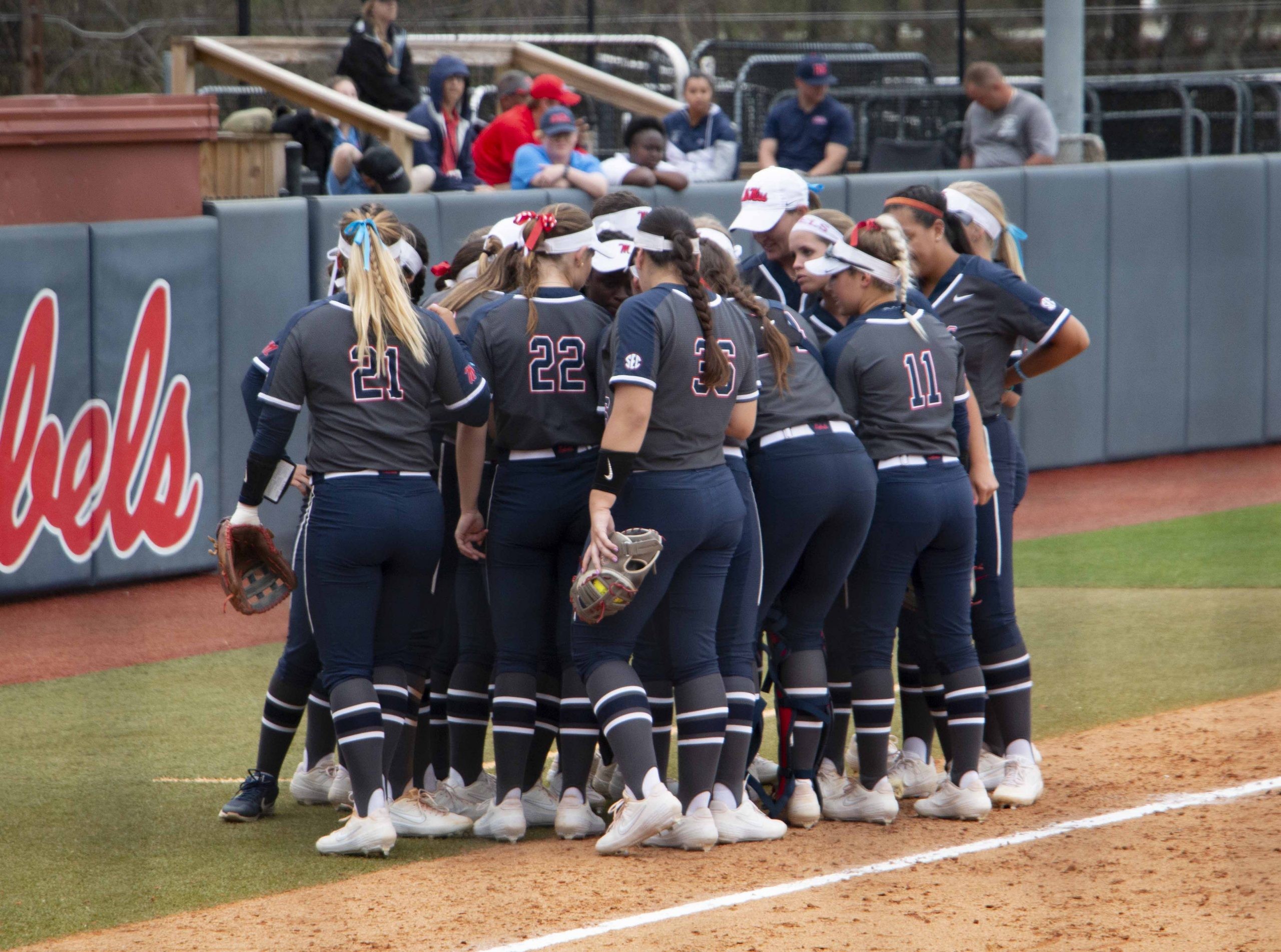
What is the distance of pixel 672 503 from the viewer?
155 inches

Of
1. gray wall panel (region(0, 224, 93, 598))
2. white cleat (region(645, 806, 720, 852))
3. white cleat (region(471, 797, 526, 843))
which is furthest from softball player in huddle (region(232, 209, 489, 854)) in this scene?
gray wall panel (region(0, 224, 93, 598))

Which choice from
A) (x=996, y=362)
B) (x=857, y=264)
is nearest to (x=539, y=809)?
(x=857, y=264)

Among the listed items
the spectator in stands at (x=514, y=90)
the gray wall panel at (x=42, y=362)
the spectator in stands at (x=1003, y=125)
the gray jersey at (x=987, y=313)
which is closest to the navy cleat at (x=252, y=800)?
the gray jersey at (x=987, y=313)

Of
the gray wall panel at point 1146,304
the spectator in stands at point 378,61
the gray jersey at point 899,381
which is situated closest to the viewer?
the gray jersey at point 899,381

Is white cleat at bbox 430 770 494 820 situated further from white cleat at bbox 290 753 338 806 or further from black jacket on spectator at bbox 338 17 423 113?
black jacket on spectator at bbox 338 17 423 113

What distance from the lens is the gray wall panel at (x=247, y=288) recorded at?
7719mm

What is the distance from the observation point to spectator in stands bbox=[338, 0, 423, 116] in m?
9.73

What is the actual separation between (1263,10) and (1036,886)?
46.3 feet

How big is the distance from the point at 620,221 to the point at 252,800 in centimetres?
184

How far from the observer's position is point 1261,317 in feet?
36.8

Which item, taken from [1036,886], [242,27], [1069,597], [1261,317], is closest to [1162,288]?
[1261,317]

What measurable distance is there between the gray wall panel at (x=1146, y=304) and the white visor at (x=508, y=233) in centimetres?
706

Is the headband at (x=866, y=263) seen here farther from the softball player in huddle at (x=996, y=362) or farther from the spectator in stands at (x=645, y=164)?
the spectator in stands at (x=645, y=164)

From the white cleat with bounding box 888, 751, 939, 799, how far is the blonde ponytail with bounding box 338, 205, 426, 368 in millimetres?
1835
